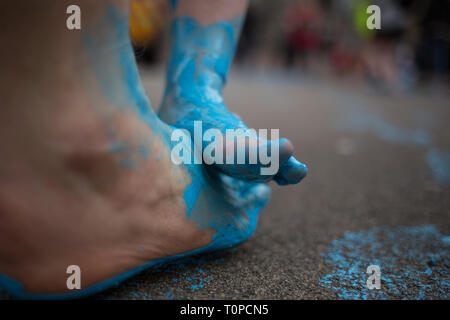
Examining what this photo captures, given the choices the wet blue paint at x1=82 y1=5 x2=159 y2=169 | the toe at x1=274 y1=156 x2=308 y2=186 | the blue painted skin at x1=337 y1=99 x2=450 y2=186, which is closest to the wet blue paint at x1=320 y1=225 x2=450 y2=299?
the toe at x1=274 y1=156 x2=308 y2=186

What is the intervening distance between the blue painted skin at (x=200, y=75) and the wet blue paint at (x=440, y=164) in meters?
0.81

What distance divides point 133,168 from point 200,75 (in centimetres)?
29

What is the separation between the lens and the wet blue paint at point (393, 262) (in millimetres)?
599

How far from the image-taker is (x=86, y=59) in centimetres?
48

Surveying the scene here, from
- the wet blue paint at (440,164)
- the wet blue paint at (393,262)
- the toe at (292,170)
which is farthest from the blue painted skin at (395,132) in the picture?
the toe at (292,170)

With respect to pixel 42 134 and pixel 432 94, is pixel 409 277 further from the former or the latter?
pixel 432 94

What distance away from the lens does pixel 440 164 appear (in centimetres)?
140

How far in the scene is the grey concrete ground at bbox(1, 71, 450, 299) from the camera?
1.95 ft

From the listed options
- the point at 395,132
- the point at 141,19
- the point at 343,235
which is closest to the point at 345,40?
the point at 141,19

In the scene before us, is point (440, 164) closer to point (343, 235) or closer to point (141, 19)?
point (343, 235)

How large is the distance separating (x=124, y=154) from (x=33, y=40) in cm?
17

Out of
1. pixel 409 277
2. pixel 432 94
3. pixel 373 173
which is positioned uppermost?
A: pixel 432 94

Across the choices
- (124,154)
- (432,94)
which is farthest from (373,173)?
(432,94)

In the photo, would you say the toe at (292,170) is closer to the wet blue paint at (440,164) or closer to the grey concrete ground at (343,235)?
the grey concrete ground at (343,235)
